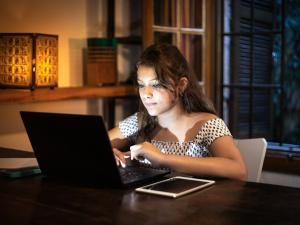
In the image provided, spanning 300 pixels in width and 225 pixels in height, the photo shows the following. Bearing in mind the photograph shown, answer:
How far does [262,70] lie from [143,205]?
201cm

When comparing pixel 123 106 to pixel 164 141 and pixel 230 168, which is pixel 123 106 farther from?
pixel 230 168

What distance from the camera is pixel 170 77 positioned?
1865mm

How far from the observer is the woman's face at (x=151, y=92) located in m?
1.81

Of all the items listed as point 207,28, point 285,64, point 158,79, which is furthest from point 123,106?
point 158,79

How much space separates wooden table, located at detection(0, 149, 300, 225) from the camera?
114 centimetres

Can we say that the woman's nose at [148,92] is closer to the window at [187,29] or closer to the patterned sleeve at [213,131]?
the patterned sleeve at [213,131]

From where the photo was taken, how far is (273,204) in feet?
4.13

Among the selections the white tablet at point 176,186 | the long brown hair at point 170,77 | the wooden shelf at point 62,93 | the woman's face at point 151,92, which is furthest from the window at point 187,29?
the white tablet at point 176,186

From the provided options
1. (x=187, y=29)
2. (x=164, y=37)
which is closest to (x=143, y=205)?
(x=164, y=37)

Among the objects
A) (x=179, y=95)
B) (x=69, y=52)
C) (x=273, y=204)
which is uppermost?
(x=69, y=52)

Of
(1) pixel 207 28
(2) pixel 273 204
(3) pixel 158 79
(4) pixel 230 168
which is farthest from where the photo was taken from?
(1) pixel 207 28

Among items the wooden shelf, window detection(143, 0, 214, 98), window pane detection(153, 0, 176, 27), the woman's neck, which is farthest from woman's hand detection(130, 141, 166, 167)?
window pane detection(153, 0, 176, 27)

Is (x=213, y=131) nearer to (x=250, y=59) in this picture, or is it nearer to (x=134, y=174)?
(x=134, y=174)

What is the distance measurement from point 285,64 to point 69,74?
1235 mm
